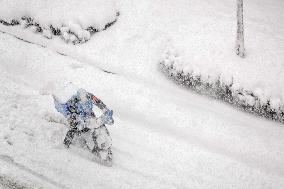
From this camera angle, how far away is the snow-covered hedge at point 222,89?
849 centimetres

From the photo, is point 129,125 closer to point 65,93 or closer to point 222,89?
point 65,93

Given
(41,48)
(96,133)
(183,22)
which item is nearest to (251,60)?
(183,22)

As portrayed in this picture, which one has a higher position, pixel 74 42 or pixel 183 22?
pixel 183 22

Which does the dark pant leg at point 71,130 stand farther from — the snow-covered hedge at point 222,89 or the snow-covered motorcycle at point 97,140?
the snow-covered hedge at point 222,89

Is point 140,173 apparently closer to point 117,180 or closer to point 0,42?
point 117,180

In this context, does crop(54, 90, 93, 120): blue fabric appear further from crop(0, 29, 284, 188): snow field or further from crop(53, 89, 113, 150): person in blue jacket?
crop(0, 29, 284, 188): snow field

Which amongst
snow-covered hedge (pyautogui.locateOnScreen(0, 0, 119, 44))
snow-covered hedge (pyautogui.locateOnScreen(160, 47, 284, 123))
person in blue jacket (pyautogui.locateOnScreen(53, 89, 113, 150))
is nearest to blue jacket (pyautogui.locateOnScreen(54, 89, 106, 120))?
person in blue jacket (pyautogui.locateOnScreen(53, 89, 113, 150))

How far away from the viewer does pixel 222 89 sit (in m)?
8.97

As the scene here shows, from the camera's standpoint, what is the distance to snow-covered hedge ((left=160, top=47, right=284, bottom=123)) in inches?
334

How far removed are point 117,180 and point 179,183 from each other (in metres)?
1.23

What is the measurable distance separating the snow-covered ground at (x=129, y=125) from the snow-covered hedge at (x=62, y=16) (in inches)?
12.9

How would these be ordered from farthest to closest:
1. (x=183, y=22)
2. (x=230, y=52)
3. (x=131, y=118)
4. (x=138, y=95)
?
1. (x=183, y=22)
2. (x=230, y=52)
3. (x=138, y=95)
4. (x=131, y=118)

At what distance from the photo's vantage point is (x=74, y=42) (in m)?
10.5

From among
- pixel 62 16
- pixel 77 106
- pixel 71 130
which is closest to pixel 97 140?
pixel 71 130
